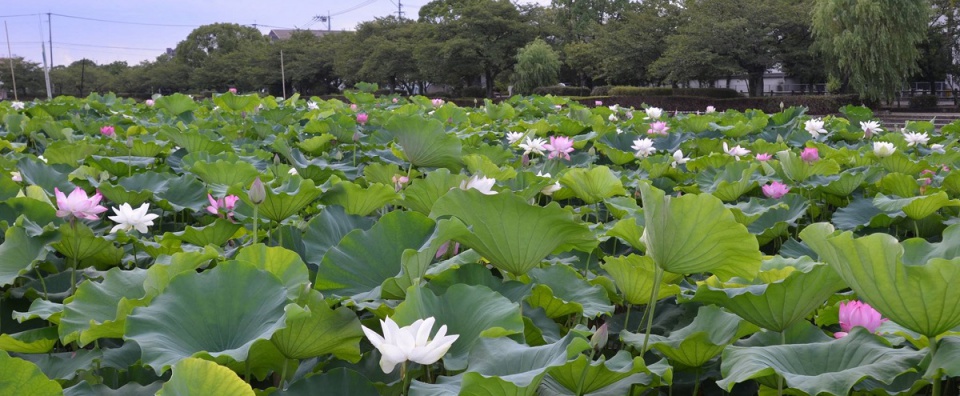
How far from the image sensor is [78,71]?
56000 mm

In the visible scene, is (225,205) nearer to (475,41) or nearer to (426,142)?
(426,142)

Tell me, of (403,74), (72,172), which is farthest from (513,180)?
(403,74)

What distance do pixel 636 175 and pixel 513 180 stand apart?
648 mm

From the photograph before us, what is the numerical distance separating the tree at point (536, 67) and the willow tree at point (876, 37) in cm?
994

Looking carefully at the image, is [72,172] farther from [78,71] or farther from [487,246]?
[78,71]

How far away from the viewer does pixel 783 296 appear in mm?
876

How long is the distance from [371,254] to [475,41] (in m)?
30.0

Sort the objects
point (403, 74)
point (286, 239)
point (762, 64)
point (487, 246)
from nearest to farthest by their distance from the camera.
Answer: point (487, 246)
point (286, 239)
point (762, 64)
point (403, 74)

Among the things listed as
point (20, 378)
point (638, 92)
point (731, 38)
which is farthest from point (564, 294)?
point (731, 38)

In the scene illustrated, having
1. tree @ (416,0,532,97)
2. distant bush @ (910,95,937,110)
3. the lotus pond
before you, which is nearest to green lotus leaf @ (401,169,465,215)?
the lotus pond

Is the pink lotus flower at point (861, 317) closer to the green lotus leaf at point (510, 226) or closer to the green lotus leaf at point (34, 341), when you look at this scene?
the green lotus leaf at point (510, 226)

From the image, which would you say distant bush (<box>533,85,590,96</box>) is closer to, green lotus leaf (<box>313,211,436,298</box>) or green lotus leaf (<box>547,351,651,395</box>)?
green lotus leaf (<box>313,211,436,298</box>)

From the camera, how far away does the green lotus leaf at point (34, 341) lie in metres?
1.02

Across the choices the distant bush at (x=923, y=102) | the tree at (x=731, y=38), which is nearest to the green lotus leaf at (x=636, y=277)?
the tree at (x=731, y=38)
